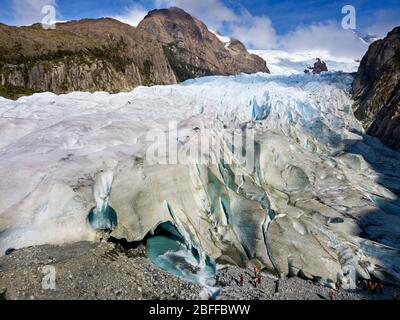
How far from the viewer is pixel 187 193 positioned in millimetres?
29281

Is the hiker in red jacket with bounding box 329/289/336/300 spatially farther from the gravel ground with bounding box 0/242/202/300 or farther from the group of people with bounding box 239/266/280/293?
the gravel ground with bounding box 0/242/202/300

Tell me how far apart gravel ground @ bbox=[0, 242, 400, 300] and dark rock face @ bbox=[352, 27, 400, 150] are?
136 ft

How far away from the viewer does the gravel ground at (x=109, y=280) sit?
20.3 meters

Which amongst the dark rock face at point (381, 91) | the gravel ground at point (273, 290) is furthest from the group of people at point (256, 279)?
the dark rock face at point (381, 91)

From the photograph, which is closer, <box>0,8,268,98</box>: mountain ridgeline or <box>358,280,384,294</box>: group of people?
<box>358,280,384,294</box>: group of people

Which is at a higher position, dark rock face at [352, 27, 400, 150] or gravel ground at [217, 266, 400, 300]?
dark rock face at [352, 27, 400, 150]

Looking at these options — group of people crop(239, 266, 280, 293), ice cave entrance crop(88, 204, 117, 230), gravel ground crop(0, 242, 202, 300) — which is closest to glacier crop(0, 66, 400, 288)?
ice cave entrance crop(88, 204, 117, 230)

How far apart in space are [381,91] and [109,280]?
63050 mm

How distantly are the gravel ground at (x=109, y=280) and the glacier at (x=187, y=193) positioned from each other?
123 cm

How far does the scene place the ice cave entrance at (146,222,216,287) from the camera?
82.5 feet

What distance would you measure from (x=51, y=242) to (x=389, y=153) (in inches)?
1894

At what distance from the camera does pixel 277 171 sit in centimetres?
4241

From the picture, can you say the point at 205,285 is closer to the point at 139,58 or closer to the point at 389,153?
the point at 389,153

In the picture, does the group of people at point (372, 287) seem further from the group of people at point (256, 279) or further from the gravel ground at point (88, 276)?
the gravel ground at point (88, 276)
